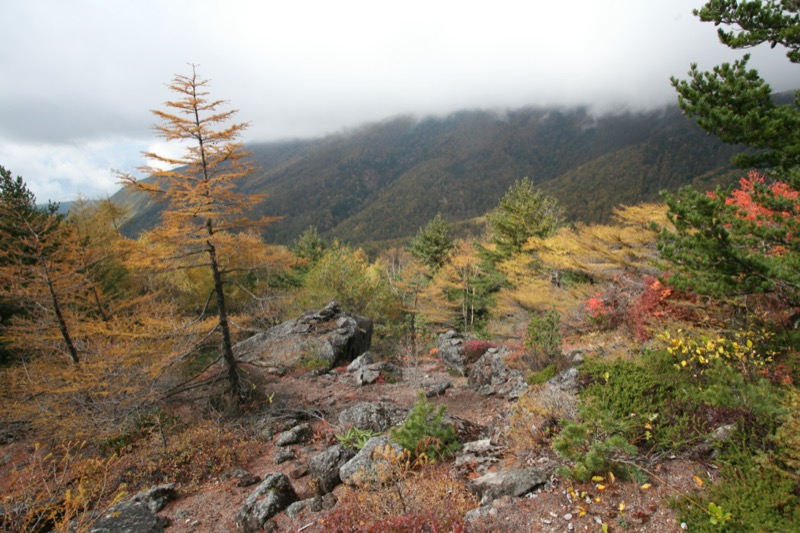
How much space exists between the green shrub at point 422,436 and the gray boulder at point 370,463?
0.60 ft

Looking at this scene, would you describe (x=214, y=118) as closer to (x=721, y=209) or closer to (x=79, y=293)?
(x=79, y=293)

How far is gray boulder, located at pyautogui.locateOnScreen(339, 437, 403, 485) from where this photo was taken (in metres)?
5.11

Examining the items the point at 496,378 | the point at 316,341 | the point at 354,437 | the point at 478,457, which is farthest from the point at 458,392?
the point at 316,341

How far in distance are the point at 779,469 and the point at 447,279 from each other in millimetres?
25716

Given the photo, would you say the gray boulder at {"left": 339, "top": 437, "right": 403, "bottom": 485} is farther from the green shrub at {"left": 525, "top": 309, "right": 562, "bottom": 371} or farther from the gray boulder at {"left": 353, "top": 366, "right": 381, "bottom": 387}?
the gray boulder at {"left": 353, "top": 366, "right": 381, "bottom": 387}

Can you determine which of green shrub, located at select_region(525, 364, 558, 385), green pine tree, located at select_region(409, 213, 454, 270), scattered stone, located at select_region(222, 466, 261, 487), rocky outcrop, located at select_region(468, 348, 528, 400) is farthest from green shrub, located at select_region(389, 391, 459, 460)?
green pine tree, located at select_region(409, 213, 454, 270)

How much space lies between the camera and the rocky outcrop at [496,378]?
10078 mm

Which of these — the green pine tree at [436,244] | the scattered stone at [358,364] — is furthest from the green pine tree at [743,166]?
the green pine tree at [436,244]

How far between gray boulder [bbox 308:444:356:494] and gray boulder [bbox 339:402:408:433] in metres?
1.85

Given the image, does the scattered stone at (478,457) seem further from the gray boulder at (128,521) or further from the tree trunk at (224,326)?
the tree trunk at (224,326)

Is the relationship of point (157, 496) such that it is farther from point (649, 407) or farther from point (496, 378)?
point (496, 378)

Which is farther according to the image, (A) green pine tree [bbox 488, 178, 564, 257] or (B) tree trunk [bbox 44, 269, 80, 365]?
(A) green pine tree [bbox 488, 178, 564, 257]

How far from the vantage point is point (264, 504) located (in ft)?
18.1

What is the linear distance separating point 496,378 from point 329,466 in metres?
6.44
